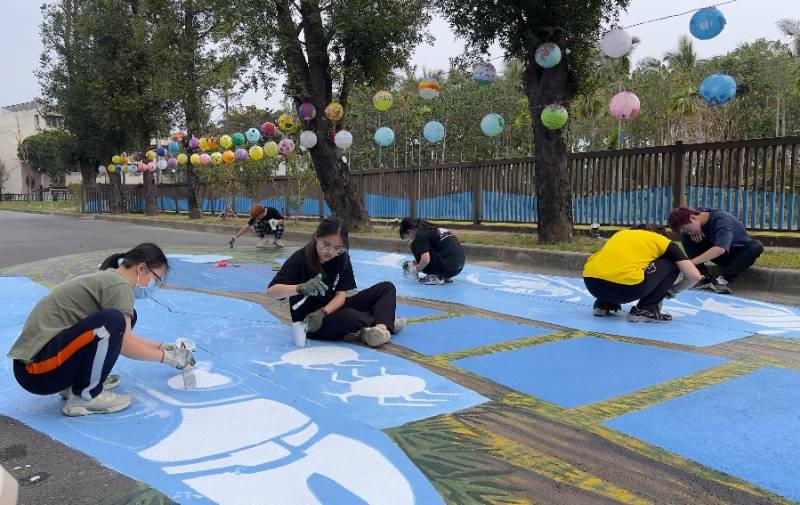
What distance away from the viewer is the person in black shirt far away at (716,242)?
621 cm

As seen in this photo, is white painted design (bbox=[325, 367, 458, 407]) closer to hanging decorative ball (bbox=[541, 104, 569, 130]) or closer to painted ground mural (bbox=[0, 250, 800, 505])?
painted ground mural (bbox=[0, 250, 800, 505])

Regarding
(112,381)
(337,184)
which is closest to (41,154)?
(337,184)

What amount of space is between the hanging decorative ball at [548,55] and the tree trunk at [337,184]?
643 centimetres

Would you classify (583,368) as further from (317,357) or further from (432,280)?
(432,280)

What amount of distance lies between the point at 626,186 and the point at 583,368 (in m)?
8.25

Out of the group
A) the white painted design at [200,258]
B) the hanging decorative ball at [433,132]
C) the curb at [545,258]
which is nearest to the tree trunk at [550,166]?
the curb at [545,258]

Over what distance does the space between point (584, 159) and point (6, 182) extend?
90280 mm

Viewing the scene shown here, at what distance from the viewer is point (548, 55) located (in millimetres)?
9570

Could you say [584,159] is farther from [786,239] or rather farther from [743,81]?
[743,81]

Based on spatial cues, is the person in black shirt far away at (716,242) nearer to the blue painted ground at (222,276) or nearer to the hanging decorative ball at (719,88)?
the hanging decorative ball at (719,88)

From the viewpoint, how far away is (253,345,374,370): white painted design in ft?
14.5

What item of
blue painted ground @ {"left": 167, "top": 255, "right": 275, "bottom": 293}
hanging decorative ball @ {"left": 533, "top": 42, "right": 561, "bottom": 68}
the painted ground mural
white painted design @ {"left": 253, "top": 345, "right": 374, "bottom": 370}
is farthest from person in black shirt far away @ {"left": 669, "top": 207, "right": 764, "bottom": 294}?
blue painted ground @ {"left": 167, "top": 255, "right": 275, "bottom": 293}

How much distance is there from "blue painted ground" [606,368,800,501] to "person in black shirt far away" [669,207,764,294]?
99.6 inches

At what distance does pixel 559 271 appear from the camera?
920 cm
